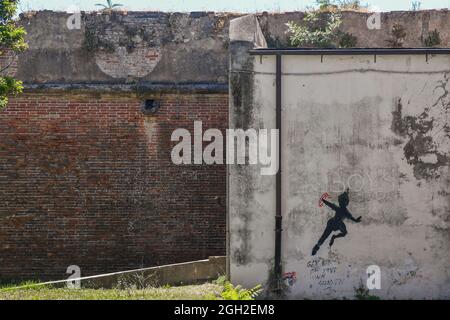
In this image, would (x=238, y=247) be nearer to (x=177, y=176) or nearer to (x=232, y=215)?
(x=232, y=215)

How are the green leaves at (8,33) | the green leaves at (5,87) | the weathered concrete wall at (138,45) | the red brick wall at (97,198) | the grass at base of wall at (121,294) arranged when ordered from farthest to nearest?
the weathered concrete wall at (138,45) → the red brick wall at (97,198) → the green leaves at (5,87) → the green leaves at (8,33) → the grass at base of wall at (121,294)

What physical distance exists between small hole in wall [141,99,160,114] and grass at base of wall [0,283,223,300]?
457 cm

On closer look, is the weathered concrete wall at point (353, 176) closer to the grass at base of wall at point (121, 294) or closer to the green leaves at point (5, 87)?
the grass at base of wall at point (121, 294)

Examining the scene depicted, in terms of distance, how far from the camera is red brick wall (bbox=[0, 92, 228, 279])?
44.7 feet

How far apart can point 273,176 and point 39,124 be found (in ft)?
20.9

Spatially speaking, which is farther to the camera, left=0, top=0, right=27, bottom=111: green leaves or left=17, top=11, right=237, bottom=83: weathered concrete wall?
left=17, top=11, right=237, bottom=83: weathered concrete wall

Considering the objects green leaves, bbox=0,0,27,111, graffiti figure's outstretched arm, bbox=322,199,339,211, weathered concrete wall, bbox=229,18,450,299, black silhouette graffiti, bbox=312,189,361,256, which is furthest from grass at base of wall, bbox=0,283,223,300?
green leaves, bbox=0,0,27,111

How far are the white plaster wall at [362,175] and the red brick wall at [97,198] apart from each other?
4314 mm

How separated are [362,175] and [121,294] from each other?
12.7ft

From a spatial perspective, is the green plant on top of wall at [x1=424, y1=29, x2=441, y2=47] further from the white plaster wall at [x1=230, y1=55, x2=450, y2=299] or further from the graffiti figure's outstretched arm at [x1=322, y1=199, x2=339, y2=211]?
the graffiti figure's outstretched arm at [x1=322, y1=199, x2=339, y2=211]

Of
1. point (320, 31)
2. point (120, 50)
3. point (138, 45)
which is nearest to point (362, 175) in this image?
point (320, 31)

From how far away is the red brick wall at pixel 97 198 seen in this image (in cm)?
1363

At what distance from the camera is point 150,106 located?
→ 13812mm

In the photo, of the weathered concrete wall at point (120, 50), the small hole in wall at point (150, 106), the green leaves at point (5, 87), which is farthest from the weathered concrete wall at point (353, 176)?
the weathered concrete wall at point (120, 50)
